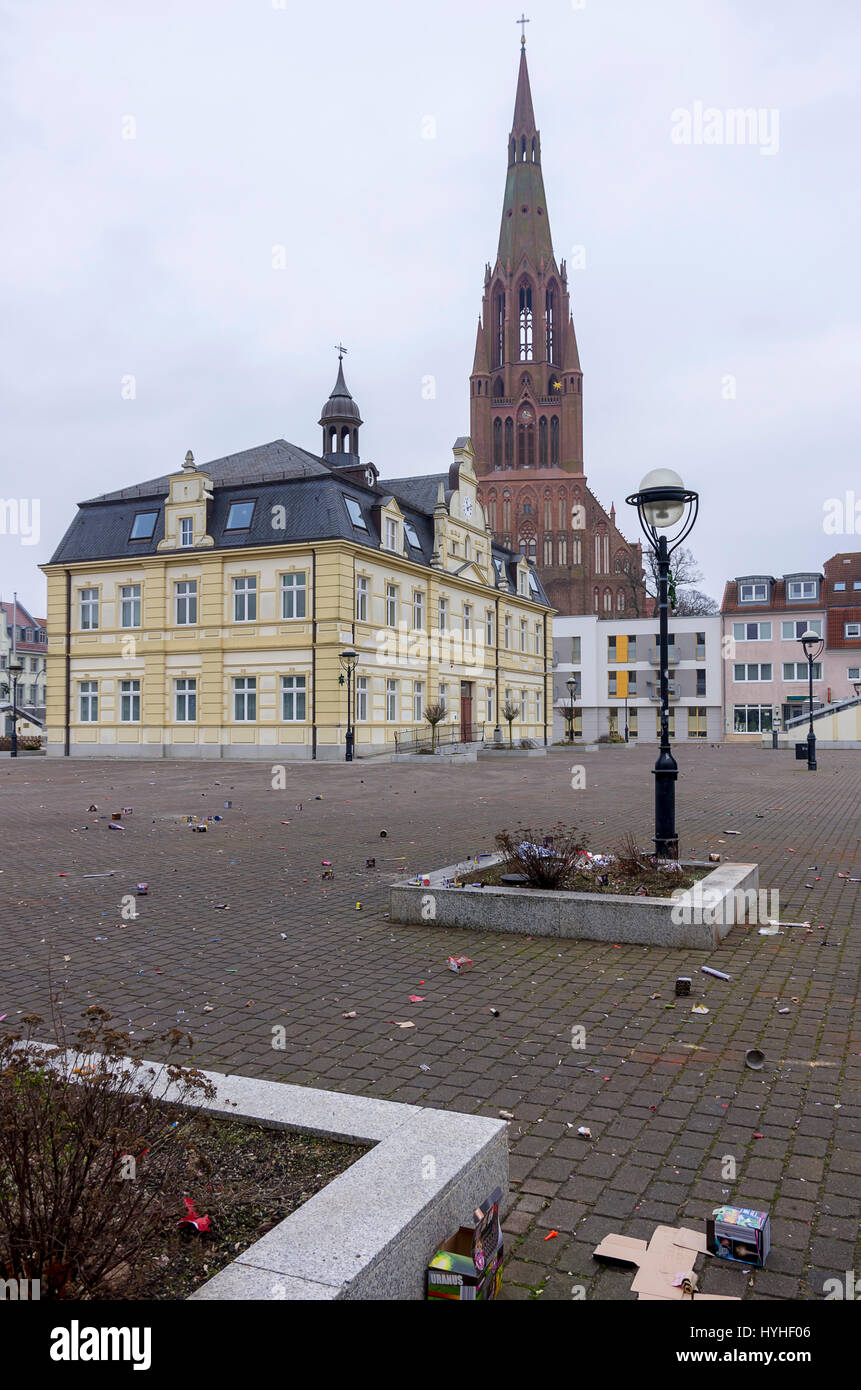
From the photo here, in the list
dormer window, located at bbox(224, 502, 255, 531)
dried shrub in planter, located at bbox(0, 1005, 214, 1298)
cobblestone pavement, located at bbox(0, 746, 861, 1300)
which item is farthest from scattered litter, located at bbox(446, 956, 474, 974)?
dormer window, located at bbox(224, 502, 255, 531)

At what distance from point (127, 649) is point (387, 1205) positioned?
40189 millimetres

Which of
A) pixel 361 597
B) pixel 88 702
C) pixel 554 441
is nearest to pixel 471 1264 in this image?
pixel 361 597

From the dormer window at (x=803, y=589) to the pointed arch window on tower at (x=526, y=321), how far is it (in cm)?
4424

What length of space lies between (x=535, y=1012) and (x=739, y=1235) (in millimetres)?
2676

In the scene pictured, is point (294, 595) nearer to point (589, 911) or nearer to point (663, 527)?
point (663, 527)

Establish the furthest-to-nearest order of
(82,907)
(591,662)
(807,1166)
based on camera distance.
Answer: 1. (591,662)
2. (82,907)
3. (807,1166)

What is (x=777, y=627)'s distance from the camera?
71000 millimetres

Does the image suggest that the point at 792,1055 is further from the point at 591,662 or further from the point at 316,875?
the point at 591,662

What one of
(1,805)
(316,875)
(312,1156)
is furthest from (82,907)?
(1,805)

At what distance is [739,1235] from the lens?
309 cm

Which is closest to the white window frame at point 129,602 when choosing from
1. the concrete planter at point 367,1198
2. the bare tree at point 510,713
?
the bare tree at point 510,713

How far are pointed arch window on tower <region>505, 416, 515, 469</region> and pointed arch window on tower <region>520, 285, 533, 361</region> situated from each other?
28.3 feet

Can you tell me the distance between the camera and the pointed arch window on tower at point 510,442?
98125mm

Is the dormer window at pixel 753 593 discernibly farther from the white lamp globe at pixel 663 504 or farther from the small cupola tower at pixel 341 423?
the white lamp globe at pixel 663 504
